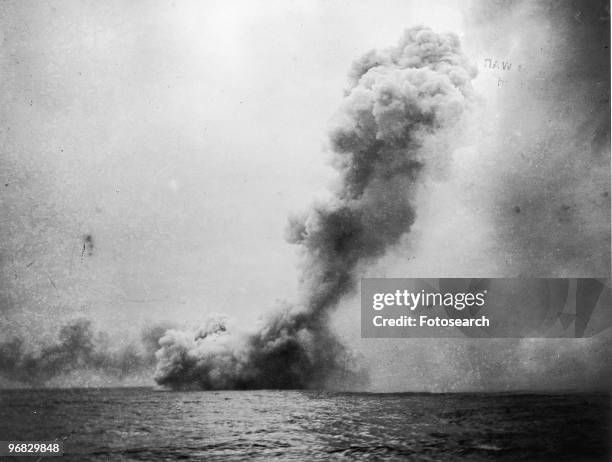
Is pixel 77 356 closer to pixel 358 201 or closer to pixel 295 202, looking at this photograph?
pixel 295 202

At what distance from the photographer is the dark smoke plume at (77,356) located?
17.8ft

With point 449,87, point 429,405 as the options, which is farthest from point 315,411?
point 449,87

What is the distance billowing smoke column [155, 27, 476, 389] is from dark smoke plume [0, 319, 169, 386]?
0.17 meters

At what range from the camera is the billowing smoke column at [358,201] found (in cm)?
542

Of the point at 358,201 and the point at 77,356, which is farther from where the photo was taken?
the point at 358,201

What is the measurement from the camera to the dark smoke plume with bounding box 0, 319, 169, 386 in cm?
544

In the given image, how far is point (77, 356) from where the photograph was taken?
5500 mm

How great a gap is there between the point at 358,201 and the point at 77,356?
2.86 m

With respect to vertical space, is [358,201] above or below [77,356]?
above

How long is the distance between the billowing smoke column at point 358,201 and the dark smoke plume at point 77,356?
0.57 ft

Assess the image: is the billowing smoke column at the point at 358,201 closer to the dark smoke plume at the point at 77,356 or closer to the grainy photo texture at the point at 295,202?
the grainy photo texture at the point at 295,202

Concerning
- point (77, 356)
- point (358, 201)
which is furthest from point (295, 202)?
point (77, 356)

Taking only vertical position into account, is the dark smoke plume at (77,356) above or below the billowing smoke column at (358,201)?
below

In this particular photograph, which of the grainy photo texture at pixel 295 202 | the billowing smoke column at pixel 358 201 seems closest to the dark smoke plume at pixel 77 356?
the grainy photo texture at pixel 295 202
